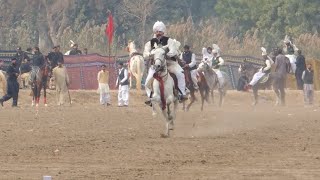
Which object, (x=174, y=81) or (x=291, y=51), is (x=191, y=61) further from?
(x=291, y=51)

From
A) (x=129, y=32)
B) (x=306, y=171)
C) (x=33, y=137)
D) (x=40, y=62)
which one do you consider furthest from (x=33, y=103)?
(x=129, y=32)

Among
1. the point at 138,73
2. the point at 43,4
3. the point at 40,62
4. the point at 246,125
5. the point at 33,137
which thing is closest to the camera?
the point at 33,137

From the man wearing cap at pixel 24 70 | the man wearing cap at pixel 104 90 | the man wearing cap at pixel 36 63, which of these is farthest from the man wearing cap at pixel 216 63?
the man wearing cap at pixel 24 70

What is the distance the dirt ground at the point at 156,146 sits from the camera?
54.5 ft

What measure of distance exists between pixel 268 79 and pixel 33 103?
7.84 m

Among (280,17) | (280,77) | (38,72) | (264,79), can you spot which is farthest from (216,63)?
(280,17)

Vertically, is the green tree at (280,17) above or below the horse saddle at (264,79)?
above

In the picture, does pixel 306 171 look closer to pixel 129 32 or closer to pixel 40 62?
pixel 40 62

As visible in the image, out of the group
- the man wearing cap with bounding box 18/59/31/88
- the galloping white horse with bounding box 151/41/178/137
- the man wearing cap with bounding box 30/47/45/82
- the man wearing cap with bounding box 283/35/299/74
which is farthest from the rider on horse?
the man wearing cap with bounding box 283/35/299/74

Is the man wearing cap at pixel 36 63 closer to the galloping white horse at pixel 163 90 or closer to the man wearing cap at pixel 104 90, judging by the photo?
the man wearing cap at pixel 104 90

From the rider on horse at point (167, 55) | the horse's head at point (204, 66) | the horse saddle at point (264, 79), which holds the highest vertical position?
the rider on horse at point (167, 55)

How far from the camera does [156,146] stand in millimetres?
21109

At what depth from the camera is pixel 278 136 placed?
78.3 ft

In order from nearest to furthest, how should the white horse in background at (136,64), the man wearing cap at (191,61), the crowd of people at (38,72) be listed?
the man wearing cap at (191,61), the crowd of people at (38,72), the white horse in background at (136,64)
